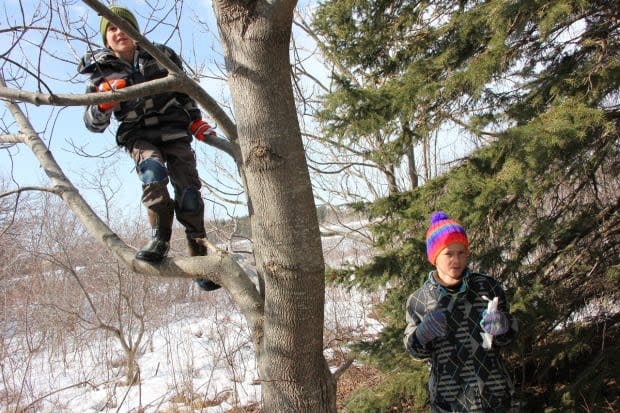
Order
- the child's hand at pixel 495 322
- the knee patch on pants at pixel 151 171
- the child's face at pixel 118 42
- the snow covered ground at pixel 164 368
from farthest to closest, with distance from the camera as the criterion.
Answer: the snow covered ground at pixel 164 368 → the child's face at pixel 118 42 → the knee patch on pants at pixel 151 171 → the child's hand at pixel 495 322

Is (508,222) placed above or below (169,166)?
below

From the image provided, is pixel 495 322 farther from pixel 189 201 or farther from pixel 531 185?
pixel 189 201

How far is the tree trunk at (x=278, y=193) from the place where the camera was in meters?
1.48

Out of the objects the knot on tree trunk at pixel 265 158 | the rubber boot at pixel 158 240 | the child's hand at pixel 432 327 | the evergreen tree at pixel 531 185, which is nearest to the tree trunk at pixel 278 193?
the knot on tree trunk at pixel 265 158

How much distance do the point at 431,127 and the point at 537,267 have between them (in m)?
1.30

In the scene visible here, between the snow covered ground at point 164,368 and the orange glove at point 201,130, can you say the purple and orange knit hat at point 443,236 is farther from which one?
the snow covered ground at point 164,368

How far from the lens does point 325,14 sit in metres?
4.02

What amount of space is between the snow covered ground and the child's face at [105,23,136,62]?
2.85 m

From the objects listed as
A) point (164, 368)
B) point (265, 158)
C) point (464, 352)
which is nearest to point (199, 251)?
point (265, 158)

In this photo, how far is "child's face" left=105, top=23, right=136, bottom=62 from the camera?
2.16m

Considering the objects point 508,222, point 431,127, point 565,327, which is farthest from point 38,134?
point 565,327

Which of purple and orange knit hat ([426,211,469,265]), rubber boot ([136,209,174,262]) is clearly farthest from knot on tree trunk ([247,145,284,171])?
purple and orange knit hat ([426,211,469,265])

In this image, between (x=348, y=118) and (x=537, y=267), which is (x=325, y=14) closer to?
(x=348, y=118)

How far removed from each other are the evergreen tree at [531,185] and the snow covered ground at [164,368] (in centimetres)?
162
